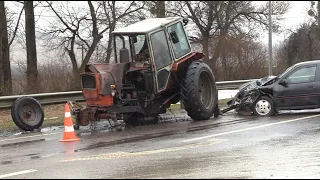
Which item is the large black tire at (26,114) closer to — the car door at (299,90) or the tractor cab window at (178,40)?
the tractor cab window at (178,40)

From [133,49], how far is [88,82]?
151 cm

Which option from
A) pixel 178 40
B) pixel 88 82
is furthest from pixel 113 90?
pixel 178 40

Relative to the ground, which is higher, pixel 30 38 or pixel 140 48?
pixel 30 38

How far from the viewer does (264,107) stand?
12391mm

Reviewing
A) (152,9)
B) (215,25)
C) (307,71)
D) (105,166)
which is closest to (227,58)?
(152,9)

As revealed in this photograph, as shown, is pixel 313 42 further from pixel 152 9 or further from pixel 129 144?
pixel 129 144

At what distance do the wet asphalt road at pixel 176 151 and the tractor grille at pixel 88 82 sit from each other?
1066 mm

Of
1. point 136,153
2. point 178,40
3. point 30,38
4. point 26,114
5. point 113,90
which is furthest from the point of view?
point 30,38

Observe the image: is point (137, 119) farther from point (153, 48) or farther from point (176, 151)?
point (176, 151)

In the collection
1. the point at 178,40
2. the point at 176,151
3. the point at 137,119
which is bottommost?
the point at 176,151

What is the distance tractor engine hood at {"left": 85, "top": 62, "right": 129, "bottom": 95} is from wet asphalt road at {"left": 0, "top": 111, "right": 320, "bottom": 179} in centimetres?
104

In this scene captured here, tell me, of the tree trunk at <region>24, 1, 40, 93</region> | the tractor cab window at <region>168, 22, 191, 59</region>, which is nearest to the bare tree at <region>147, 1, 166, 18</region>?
the tree trunk at <region>24, 1, 40, 93</region>

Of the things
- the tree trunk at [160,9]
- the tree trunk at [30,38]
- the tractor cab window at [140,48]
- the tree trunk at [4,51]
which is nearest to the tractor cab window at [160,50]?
the tractor cab window at [140,48]

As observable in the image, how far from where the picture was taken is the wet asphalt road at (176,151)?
605 cm
